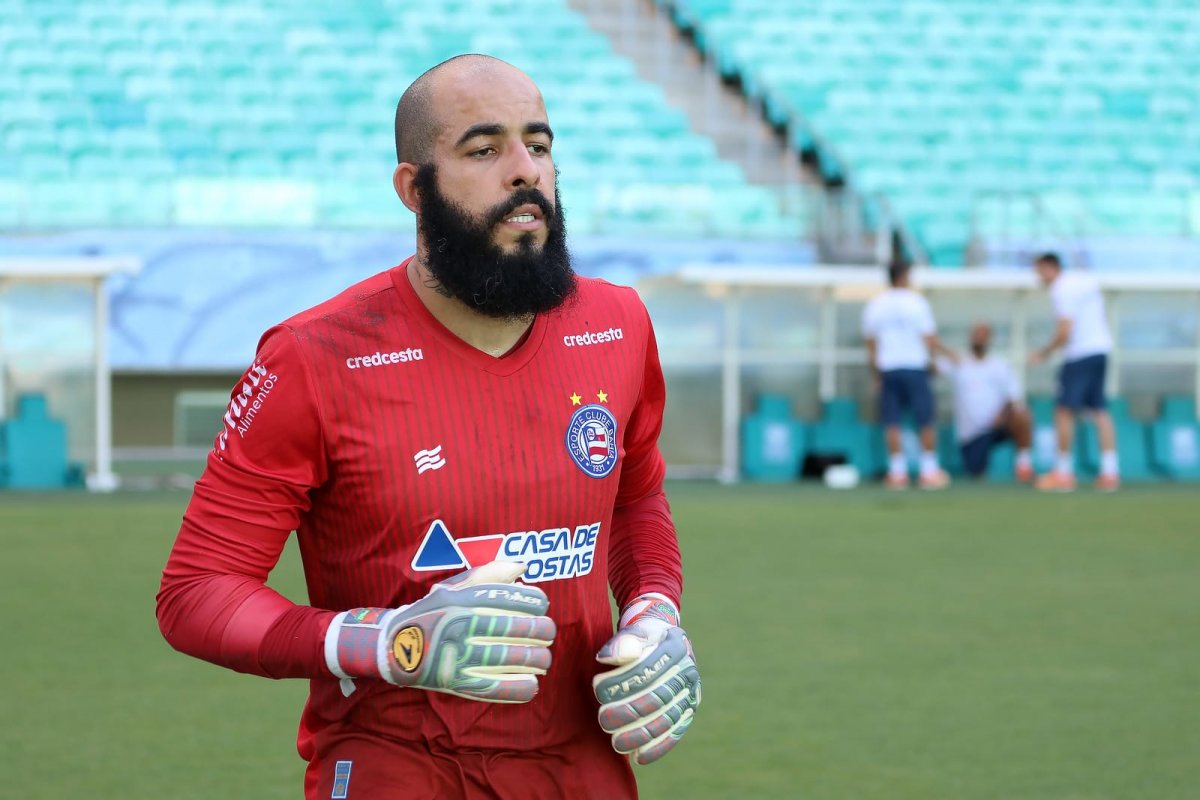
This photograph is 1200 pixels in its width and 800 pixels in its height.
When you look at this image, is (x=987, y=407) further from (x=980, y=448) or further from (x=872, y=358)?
(x=872, y=358)

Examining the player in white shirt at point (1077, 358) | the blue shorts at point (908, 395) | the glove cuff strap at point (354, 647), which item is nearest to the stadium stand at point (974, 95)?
the blue shorts at point (908, 395)

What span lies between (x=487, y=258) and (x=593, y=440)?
1.25ft

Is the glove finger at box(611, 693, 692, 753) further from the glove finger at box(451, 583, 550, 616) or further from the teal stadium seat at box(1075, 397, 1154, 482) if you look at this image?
the teal stadium seat at box(1075, 397, 1154, 482)

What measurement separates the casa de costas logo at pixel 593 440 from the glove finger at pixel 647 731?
1.41 ft

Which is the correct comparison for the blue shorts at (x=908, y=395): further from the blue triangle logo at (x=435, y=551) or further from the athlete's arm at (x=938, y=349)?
the blue triangle logo at (x=435, y=551)

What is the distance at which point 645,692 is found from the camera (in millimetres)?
2832

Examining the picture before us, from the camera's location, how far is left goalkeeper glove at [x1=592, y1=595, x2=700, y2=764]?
2.84 m

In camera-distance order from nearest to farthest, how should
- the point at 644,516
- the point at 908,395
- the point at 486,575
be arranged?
the point at 486,575, the point at 644,516, the point at 908,395

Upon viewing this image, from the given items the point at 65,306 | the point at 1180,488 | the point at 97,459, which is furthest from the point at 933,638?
the point at 65,306

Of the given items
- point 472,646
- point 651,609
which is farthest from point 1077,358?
point 472,646

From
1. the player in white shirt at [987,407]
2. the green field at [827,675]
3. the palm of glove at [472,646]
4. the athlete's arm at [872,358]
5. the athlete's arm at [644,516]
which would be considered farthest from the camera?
the player in white shirt at [987,407]

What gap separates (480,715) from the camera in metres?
2.87

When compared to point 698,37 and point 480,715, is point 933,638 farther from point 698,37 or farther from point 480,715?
point 698,37

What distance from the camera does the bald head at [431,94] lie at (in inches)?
114
